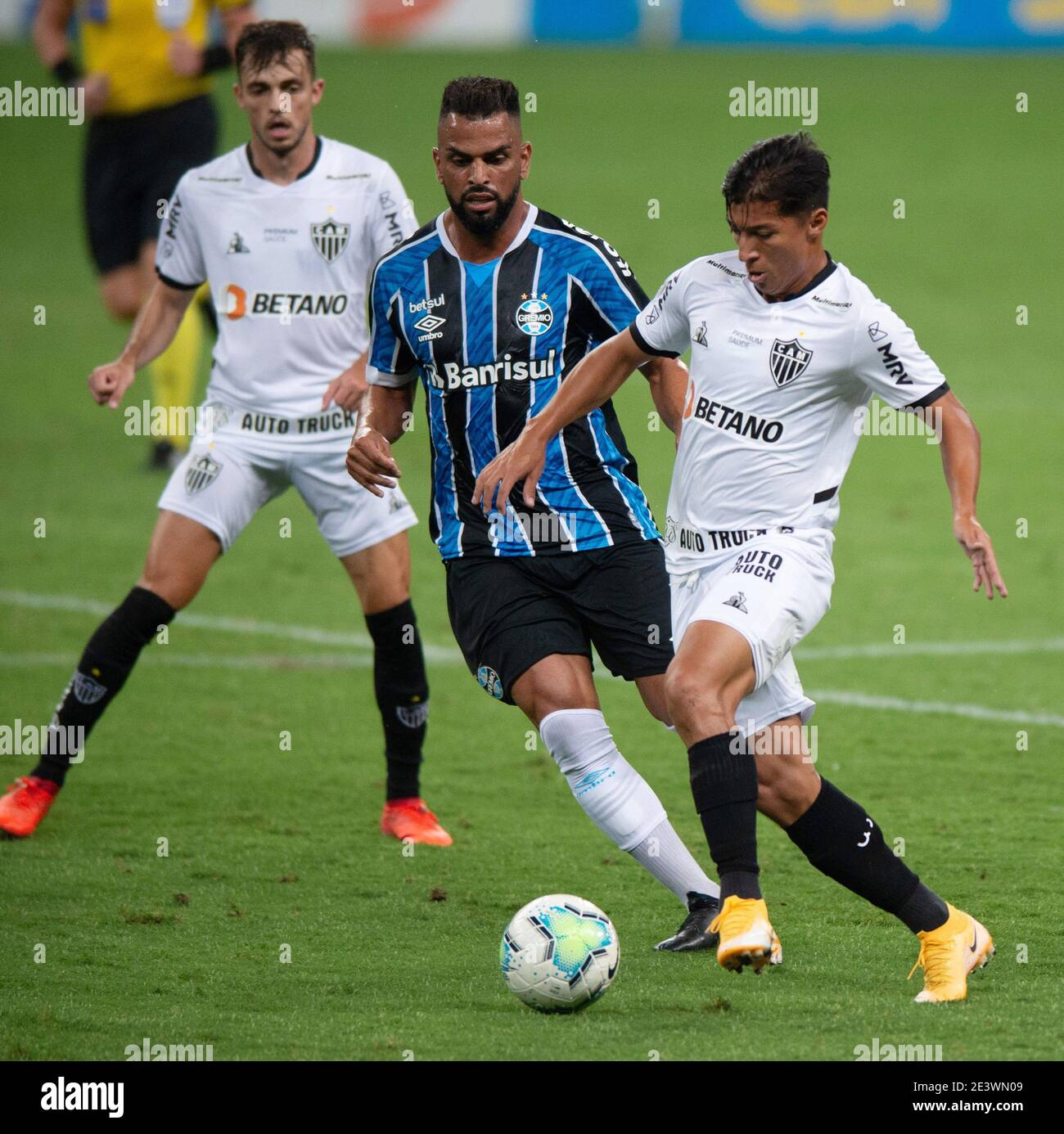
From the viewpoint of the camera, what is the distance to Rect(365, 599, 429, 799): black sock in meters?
7.12

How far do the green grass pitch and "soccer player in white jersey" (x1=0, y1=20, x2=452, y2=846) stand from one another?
0.45 metres

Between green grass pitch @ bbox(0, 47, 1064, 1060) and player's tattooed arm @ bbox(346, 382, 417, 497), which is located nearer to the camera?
green grass pitch @ bbox(0, 47, 1064, 1060)

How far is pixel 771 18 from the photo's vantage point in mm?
30344

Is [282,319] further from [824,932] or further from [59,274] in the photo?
[59,274]

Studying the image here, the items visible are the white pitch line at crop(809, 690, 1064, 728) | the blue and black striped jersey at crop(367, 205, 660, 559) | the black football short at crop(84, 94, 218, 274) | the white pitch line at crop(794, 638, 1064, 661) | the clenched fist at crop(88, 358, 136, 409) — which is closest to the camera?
the blue and black striped jersey at crop(367, 205, 660, 559)

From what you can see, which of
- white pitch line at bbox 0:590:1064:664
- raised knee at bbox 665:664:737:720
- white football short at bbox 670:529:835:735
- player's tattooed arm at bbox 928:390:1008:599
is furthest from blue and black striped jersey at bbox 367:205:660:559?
white pitch line at bbox 0:590:1064:664

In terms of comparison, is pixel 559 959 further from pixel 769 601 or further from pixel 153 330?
pixel 153 330

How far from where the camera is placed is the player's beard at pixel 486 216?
18.9 ft

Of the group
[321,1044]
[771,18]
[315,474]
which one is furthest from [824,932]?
[771,18]

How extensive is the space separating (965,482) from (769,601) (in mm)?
551

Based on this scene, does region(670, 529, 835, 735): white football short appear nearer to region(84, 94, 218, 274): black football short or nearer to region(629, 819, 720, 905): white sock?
region(629, 819, 720, 905): white sock

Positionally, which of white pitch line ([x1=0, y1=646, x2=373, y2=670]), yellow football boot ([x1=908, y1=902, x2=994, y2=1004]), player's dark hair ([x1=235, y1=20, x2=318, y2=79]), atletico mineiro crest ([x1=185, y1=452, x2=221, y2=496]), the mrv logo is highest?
player's dark hair ([x1=235, y1=20, x2=318, y2=79])

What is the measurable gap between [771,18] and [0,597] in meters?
22.0

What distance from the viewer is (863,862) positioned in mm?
5176
